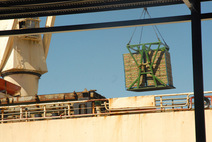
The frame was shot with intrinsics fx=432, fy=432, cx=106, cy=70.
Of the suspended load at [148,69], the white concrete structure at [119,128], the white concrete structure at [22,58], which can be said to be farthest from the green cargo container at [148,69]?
the white concrete structure at [22,58]

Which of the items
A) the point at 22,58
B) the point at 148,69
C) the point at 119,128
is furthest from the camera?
the point at 22,58

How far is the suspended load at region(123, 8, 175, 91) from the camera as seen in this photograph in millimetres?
28719

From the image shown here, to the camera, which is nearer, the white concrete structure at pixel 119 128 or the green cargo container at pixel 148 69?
the white concrete structure at pixel 119 128

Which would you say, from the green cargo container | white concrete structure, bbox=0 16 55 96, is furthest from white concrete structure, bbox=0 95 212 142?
white concrete structure, bbox=0 16 55 96

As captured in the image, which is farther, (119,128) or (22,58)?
(22,58)

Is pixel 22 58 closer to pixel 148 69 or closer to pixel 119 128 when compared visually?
pixel 148 69

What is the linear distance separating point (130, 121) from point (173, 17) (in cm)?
1438

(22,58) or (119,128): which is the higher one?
(22,58)

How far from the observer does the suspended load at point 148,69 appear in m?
28.7

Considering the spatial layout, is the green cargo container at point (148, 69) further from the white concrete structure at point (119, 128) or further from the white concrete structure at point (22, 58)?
the white concrete structure at point (22, 58)

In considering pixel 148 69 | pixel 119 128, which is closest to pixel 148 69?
pixel 148 69

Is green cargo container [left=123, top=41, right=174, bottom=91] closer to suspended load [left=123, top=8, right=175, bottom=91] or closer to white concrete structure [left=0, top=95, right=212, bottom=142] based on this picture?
suspended load [left=123, top=8, right=175, bottom=91]

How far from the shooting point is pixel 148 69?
30.0 metres

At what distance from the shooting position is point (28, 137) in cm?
2305
